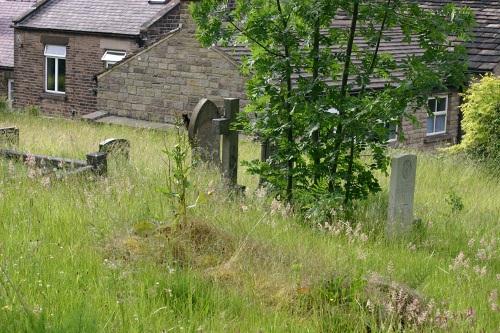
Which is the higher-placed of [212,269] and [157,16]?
[157,16]

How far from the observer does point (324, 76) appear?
9.73m

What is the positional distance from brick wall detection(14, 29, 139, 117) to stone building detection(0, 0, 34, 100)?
40.9 inches

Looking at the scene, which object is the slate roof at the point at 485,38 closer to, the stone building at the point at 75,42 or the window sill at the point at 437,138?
the window sill at the point at 437,138

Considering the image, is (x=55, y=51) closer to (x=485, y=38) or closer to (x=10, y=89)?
(x=10, y=89)

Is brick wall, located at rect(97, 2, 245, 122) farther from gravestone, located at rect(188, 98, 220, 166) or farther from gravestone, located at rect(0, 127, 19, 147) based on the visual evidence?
gravestone, located at rect(188, 98, 220, 166)

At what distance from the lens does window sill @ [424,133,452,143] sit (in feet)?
88.5

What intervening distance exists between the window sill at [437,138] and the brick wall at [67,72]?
10639 millimetres

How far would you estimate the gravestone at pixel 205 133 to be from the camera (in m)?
11.5

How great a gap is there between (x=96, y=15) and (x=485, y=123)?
17828 mm

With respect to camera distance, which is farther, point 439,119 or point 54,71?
point 54,71


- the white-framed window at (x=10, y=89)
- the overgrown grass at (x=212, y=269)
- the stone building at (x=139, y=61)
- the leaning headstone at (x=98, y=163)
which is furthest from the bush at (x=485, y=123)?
the white-framed window at (x=10, y=89)

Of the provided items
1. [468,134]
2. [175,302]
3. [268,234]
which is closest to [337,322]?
[175,302]

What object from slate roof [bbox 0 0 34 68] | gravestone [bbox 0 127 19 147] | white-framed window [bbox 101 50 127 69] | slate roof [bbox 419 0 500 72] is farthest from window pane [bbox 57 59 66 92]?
gravestone [bbox 0 127 19 147]

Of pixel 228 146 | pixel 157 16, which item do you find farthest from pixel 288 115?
pixel 157 16
